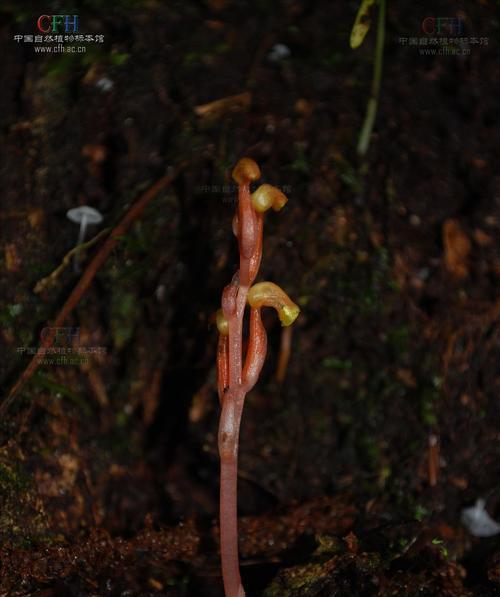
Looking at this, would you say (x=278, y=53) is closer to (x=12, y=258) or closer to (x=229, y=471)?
(x=12, y=258)

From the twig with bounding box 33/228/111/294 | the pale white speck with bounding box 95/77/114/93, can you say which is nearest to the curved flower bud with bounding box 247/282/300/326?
the twig with bounding box 33/228/111/294

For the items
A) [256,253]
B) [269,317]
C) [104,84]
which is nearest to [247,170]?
[256,253]

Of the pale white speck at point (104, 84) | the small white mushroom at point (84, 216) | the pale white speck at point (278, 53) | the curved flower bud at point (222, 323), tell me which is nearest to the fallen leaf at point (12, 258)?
the small white mushroom at point (84, 216)

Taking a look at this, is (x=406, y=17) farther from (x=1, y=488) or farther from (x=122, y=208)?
(x=1, y=488)

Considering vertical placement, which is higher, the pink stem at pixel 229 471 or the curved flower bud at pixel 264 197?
the curved flower bud at pixel 264 197

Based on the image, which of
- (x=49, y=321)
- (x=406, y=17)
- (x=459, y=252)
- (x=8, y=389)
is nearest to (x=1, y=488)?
(x=8, y=389)

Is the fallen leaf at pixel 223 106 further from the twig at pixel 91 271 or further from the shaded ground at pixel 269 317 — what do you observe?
the twig at pixel 91 271
